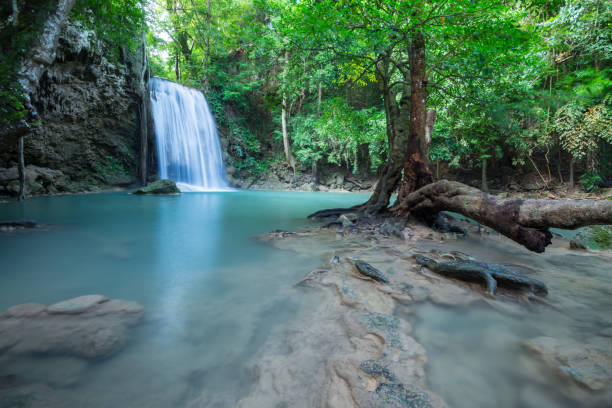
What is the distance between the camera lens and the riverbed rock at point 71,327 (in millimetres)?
1246

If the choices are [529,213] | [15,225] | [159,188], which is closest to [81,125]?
[159,188]

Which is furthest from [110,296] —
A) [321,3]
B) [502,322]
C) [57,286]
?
[321,3]

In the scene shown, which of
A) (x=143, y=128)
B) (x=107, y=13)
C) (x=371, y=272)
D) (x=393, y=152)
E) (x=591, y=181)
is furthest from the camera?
(x=143, y=128)

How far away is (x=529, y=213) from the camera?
2047 millimetres

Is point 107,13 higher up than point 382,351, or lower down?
higher up

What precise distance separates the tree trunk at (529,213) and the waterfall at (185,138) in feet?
52.1

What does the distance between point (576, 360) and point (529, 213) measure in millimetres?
1245

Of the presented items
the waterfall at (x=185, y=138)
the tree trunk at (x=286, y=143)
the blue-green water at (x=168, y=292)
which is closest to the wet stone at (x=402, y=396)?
the blue-green water at (x=168, y=292)

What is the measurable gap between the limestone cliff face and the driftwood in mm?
12039

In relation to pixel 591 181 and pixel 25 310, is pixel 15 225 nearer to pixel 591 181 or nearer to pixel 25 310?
pixel 25 310

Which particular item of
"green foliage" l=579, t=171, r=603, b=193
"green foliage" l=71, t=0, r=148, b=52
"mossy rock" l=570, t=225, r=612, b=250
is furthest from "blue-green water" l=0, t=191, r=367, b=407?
"green foliage" l=579, t=171, r=603, b=193

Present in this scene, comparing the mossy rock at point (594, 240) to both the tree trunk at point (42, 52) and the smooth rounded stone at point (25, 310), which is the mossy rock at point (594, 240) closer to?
the smooth rounded stone at point (25, 310)

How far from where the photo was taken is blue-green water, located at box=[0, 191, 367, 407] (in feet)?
3.49

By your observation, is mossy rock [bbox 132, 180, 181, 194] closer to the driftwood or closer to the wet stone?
the driftwood
